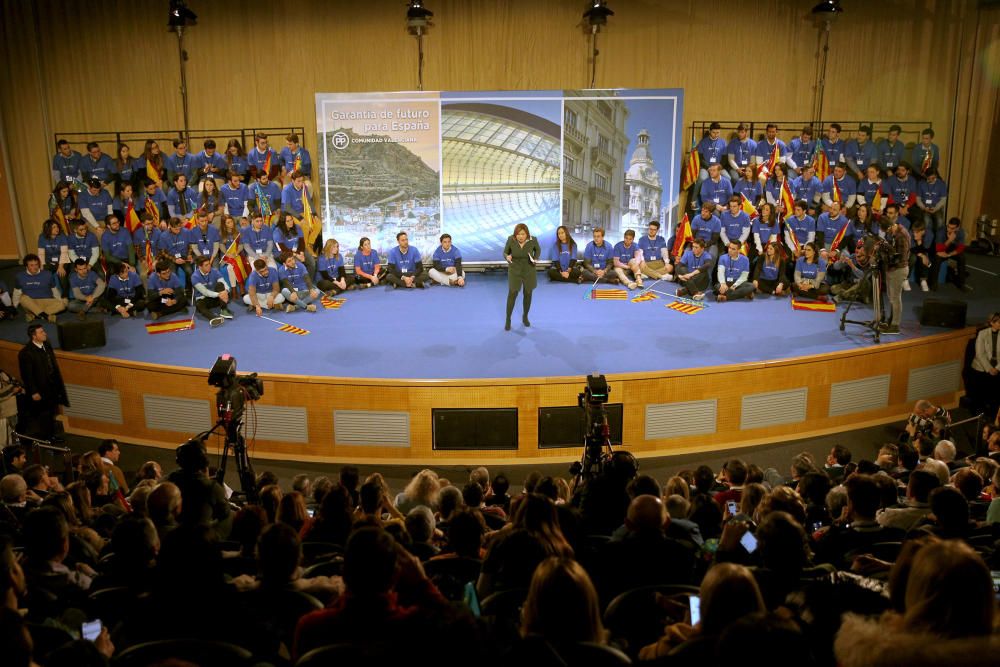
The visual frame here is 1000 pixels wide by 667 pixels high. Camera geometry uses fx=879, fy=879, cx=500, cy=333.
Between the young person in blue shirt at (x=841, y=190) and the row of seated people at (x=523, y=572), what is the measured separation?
303 inches

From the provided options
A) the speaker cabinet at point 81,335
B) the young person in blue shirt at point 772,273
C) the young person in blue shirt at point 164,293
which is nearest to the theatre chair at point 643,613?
the speaker cabinet at point 81,335

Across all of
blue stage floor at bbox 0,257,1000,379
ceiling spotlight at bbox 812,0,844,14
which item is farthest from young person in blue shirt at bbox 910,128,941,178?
ceiling spotlight at bbox 812,0,844,14

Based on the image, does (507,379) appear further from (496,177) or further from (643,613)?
(496,177)

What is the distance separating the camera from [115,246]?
1159cm

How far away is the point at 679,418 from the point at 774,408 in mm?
1000

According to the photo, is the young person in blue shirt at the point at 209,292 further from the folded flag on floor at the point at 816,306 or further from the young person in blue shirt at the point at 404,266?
the folded flag on floor at the point at 816,306

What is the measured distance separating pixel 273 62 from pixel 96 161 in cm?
300

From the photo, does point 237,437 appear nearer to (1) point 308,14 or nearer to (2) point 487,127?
(2) point 487,127

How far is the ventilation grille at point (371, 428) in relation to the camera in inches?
317

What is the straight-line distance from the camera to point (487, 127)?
13.3m

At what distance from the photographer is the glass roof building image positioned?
13242 mm

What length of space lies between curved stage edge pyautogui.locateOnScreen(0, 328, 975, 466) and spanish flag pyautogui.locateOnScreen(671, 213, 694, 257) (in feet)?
14.3

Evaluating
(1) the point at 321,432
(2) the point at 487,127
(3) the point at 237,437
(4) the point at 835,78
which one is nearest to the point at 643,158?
(2) the point at 487,127

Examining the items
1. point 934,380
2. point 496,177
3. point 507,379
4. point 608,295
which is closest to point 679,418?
point 507,379
